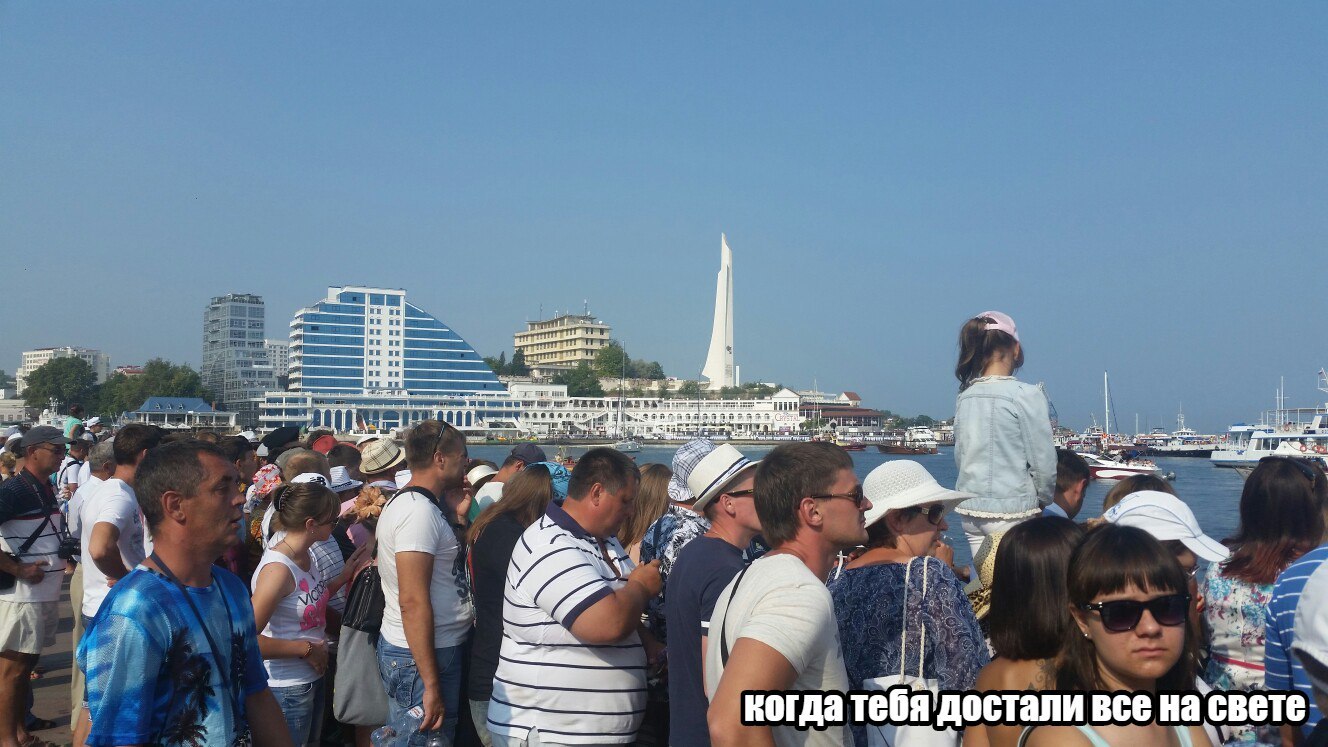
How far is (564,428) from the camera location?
108 meters

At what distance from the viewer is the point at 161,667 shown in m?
Result: 2.17

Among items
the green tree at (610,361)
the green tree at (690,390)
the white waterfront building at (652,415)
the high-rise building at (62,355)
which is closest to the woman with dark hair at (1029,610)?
the white waterfront building at (652,415)

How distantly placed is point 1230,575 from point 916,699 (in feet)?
4.13

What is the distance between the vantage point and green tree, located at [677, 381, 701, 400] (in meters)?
126

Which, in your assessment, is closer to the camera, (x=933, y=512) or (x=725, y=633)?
(x=725, y=633)

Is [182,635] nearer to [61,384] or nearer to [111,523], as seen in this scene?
[111,523]

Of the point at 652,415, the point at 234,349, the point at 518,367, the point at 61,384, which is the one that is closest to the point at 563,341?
the point at 518,367

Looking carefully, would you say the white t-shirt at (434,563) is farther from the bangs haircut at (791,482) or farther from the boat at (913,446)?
the boat at (913,446)

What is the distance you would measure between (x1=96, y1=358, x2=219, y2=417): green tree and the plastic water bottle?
105464 millimetres

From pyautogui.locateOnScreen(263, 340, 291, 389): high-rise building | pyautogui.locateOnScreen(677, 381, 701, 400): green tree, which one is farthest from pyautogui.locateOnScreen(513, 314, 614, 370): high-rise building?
pyautogui.locateOnScreen(263, 340, 291, 389): high-rise building

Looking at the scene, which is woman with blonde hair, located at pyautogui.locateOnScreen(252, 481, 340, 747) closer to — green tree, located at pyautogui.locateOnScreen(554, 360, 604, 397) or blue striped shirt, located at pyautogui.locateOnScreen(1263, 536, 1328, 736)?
blue striped shirt, located at pyautogui.locateOnScreen(1263, 536, 1328, 736)

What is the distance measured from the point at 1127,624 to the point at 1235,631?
3.99 ft

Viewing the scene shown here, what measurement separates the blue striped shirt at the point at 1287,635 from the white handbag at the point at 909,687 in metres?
0.80

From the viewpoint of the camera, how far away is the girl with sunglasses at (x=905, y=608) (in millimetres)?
2494
